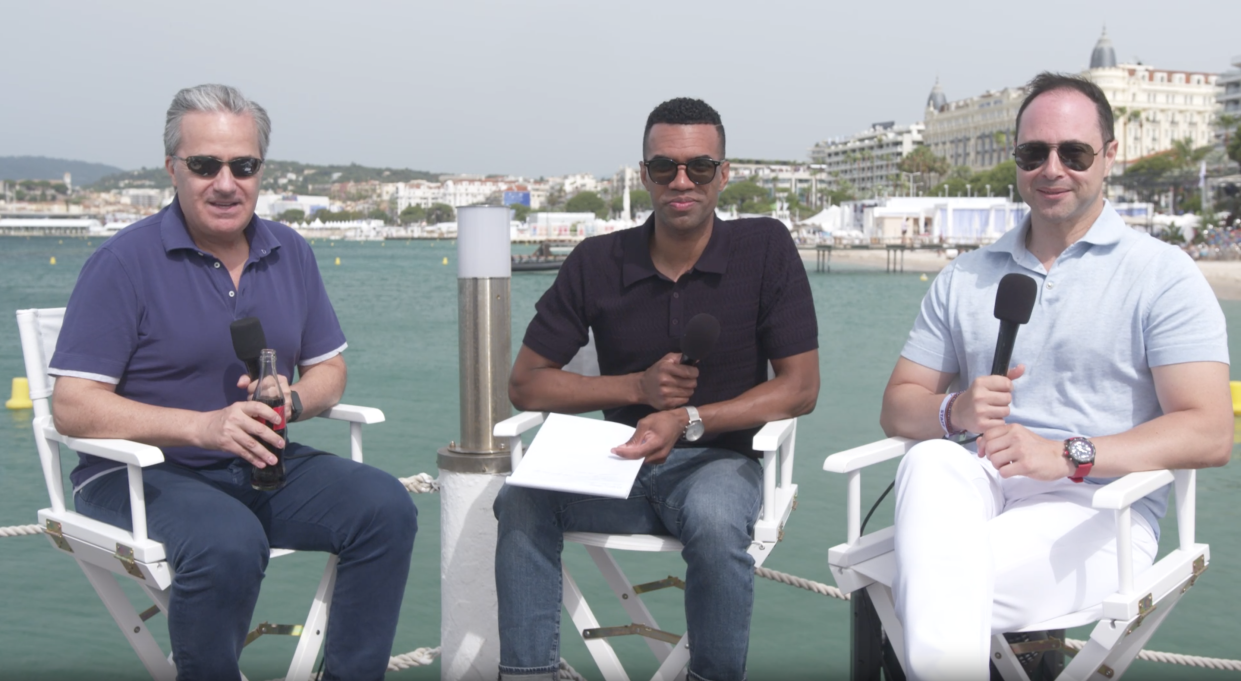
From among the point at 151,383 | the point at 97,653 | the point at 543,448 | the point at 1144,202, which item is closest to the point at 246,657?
the point at 97,653

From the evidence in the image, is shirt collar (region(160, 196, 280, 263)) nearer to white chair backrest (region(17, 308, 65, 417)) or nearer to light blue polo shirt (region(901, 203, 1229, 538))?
white chair backrest (region(17, 308, 65, 417))

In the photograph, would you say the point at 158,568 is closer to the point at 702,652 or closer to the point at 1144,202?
the point at 702,652

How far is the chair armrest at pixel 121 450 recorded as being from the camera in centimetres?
229

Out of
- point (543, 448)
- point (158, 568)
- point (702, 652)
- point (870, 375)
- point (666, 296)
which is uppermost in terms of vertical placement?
point (666, 296)

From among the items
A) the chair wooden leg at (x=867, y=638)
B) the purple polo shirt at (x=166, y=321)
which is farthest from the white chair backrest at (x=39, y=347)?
the chair wooden leg at (x=867, y=638)

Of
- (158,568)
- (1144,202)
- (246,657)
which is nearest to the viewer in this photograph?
(158,568)

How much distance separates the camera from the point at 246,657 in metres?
4.61

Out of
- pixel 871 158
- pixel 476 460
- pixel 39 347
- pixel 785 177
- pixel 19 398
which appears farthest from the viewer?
pixel 785 177

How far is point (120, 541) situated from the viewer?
242cm

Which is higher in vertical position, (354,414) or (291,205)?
(291,205)

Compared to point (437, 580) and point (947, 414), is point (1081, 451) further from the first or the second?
point (437, 580)

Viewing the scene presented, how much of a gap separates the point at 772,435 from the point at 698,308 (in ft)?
1.52

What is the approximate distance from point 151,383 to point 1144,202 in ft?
287

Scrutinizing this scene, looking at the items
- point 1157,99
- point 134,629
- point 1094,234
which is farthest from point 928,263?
point 134,629
